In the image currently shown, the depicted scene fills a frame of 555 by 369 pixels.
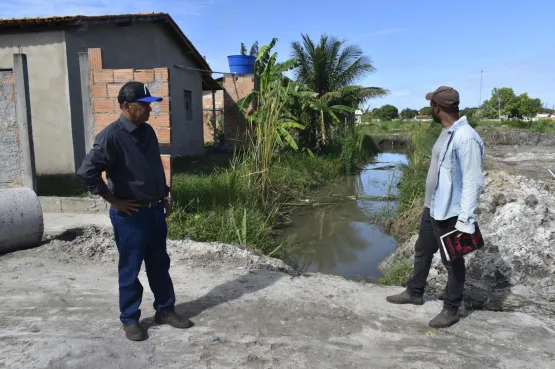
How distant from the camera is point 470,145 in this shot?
288cm

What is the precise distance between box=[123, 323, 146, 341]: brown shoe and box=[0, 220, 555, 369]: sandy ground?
45 millimetres

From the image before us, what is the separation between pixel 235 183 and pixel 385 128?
82.4 ft

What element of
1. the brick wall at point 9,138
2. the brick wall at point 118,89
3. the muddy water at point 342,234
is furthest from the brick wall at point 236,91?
the brick wall at point 9,138

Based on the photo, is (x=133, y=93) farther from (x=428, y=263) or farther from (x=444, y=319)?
(x=444, y=319)

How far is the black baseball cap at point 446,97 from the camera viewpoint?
3.06m

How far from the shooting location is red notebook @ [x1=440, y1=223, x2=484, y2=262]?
2947 millimetres

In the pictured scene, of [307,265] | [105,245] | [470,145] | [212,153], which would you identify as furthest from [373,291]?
[212,153]

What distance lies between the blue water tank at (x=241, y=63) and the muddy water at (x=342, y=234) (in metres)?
5.75

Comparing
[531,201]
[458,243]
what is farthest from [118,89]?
[531,201]

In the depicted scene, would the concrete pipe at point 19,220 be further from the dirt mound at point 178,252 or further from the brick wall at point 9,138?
the brick wall at point 9,138

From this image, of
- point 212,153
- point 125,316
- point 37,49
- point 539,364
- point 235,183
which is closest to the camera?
point 539,364

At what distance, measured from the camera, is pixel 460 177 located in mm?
3008

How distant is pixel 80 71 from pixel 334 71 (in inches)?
434

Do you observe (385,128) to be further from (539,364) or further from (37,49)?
(539,364)
